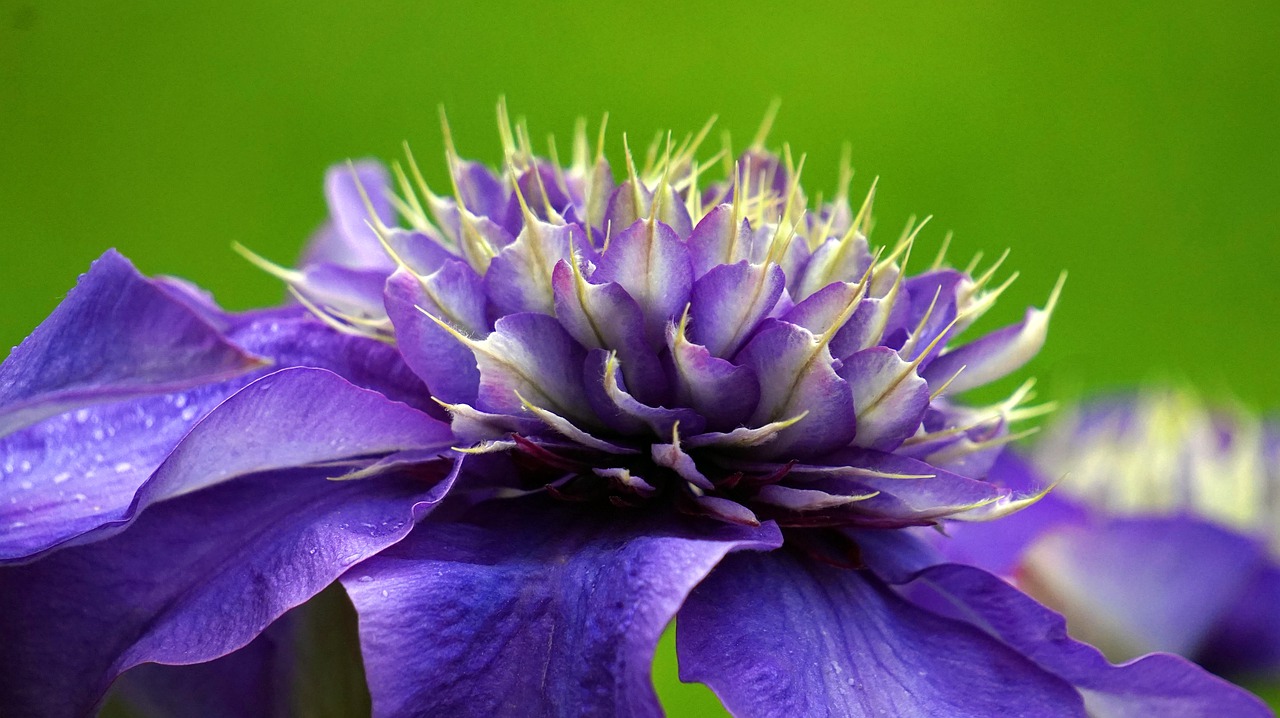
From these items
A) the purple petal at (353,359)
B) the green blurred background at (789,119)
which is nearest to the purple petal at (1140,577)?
the purple petal at (353,359)

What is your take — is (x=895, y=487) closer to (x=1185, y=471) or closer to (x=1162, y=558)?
(x=1162, y=558)

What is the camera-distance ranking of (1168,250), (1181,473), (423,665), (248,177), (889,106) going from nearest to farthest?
(423,665), (1181,473), (248,177), (889,106), (1168,250)

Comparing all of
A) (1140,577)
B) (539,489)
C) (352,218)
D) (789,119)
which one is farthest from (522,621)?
(789,119)

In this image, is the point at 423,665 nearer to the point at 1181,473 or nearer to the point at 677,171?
the point at 677,171

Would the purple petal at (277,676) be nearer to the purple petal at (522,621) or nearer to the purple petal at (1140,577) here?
the purple petal at (522,621)

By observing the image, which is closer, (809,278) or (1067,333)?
(809,278)

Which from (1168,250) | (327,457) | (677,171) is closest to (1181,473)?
(677,171)

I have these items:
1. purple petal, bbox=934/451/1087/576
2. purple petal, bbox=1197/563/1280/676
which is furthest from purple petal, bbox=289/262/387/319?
purple petal, bbox=1197/563/1280/676
